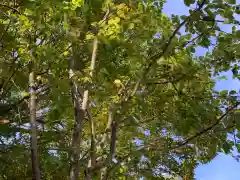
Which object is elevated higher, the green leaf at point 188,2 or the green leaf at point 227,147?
the green leaf at point 188,2

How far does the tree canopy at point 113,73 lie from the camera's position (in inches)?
151

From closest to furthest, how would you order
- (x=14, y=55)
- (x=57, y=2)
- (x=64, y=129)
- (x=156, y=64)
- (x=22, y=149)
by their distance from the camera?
1. (x=57, y=2)
2. (x=156, y=64)
3. (x=22, y=149)
4. (x=14, y=55)
5. (x=64, y=129)

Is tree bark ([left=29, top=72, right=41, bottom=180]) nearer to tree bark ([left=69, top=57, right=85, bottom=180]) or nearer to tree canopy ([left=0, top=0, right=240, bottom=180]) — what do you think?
tree canopy ([left=0, top=0, right=240, bottom=180])

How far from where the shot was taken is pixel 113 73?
435cm

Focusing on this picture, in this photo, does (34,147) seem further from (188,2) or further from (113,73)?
(188,2)

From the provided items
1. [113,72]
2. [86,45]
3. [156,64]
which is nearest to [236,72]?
[156,64]

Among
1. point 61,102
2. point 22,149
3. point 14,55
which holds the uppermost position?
point 14,55

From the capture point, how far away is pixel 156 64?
398 centimetres

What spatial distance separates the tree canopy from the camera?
385 centimetres

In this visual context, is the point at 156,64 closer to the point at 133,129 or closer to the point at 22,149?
the point at 133,129

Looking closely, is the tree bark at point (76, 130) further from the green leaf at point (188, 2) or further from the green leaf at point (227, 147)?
the green leaf at point (227, 147)

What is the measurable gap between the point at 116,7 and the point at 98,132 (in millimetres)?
1742

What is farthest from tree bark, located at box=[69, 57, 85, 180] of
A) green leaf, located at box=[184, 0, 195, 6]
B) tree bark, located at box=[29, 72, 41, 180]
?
green leaf, located at box=[184, 0, 195, 6]

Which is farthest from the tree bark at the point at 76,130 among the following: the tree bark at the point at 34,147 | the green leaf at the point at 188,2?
the green leaf at the point at 188,2
